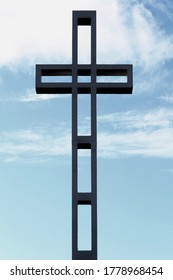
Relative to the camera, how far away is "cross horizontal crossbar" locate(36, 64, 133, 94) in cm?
1068

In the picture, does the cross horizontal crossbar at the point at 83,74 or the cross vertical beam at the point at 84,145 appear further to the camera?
the cross horizontal crossbar at the point at 83,74

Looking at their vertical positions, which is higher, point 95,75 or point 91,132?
point 95,75

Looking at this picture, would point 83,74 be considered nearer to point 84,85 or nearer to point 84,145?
point 84,85

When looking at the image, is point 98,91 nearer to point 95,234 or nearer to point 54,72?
point 54,72

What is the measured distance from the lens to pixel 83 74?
35.5 feet

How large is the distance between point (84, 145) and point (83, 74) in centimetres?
132

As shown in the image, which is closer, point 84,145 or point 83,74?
point 84,145

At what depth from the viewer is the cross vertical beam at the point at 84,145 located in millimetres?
9797

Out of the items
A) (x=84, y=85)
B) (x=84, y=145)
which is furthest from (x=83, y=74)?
(x=84, y=145)

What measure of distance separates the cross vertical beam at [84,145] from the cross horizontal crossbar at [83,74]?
5 cm

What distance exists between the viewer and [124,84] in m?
10.8
